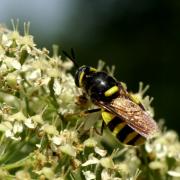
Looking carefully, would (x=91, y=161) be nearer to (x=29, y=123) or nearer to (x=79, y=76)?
(x=29, y=123)

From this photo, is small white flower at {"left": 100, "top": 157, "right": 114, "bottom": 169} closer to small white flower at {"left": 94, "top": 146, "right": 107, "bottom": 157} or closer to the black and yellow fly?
small white flower at {"left": 94, "top": 146, "right": 107, "bottom": 157}

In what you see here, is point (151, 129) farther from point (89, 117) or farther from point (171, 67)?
point (171, 67)

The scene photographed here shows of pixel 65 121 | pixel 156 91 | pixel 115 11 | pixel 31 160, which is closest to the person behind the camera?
pixel 31 160

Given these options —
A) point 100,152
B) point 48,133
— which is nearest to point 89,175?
point 100,152

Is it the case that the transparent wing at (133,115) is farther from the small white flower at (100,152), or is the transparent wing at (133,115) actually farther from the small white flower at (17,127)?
the small white flower at (17,127)

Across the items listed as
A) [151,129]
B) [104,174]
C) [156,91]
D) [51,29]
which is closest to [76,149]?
[104,174]
